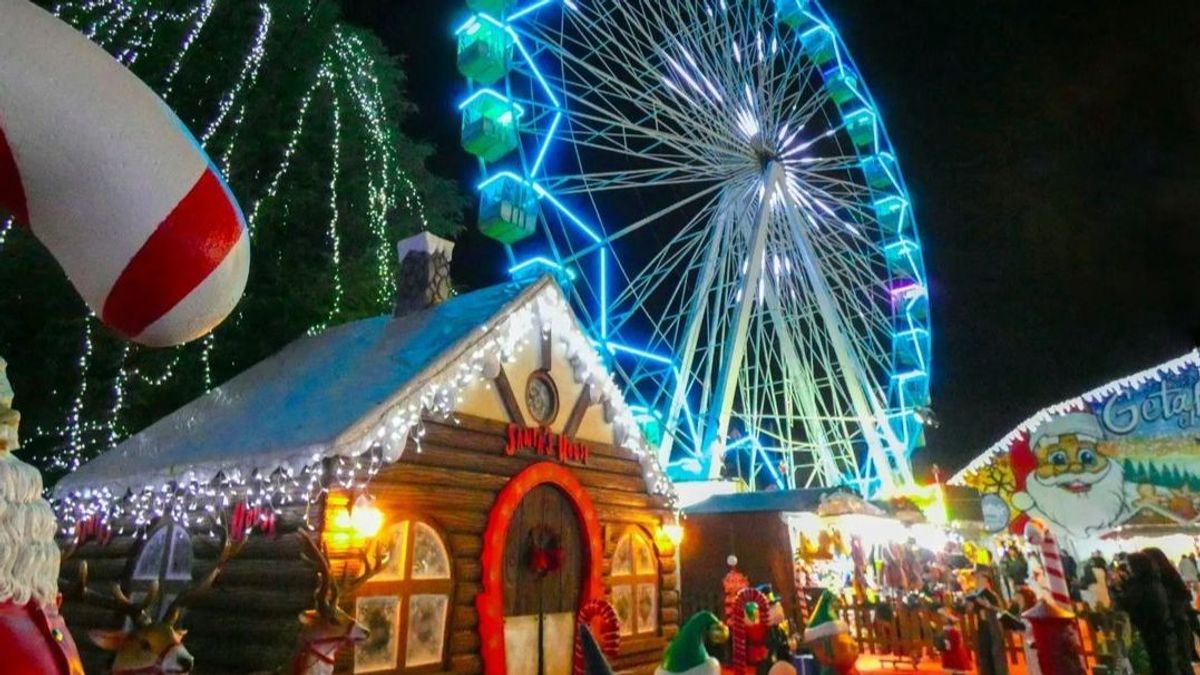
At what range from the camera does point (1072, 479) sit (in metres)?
24.7

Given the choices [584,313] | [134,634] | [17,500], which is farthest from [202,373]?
[17,500]

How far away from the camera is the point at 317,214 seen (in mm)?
14258

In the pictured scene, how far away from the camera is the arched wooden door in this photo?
7.60 m

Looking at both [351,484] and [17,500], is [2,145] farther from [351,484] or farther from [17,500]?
[351,484]

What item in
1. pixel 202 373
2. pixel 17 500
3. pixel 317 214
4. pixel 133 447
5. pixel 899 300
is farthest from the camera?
pixel 899 300

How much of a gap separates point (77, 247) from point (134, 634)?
10.7 feet

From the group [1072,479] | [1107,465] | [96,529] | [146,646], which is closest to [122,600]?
[146,646]

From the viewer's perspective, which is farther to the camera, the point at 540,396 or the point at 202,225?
the point at 540,396

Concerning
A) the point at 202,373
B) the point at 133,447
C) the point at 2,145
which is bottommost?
the point at 2,145

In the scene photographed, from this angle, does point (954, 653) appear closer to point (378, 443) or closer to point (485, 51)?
point (378, 443)

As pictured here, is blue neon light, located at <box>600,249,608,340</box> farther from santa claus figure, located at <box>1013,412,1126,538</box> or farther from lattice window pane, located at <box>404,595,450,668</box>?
santa claus figure, located at <box>1013,412,1126,538</box>

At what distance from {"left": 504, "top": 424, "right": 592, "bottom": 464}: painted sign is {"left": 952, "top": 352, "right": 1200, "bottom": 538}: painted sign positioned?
20.6m

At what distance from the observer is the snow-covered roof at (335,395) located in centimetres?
636

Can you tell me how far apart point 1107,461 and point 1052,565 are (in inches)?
896
